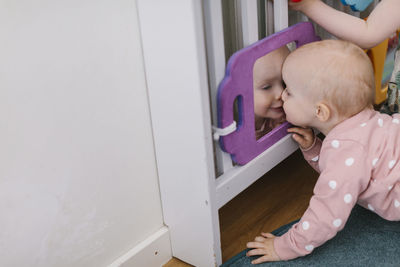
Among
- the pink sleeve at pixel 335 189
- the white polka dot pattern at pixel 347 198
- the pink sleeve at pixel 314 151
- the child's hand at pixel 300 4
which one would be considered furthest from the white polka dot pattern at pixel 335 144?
the child's hand at pixel 300 4

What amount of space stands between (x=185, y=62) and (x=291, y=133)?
416 millimetres

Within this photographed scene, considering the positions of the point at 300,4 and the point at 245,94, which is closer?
the point at 245,94

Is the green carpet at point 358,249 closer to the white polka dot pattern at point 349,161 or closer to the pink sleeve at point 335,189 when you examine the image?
the pink sleeve at point 335,189

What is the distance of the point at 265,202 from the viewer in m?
1.37

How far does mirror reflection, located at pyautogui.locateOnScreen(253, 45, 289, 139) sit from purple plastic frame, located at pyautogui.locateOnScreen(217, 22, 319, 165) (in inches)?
0.8

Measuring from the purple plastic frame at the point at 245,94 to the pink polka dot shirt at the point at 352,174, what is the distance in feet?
0.53

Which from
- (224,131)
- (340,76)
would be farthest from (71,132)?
(340,76)

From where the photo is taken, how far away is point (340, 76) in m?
0.97

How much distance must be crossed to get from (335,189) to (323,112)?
17cm

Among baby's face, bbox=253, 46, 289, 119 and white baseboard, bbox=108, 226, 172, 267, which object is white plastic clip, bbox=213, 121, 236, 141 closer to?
baby's face, bbox=253, 46, 289, 119

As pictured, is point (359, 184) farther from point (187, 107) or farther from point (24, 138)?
point (24, 138)

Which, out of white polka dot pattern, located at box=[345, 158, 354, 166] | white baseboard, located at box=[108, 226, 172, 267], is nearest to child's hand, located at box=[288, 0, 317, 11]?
white polka dot pattern, located at box=[345, 158, 354, 166]

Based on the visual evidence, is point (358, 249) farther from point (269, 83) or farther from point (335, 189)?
point (269, 83)

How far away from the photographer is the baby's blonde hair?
3.20 ft
